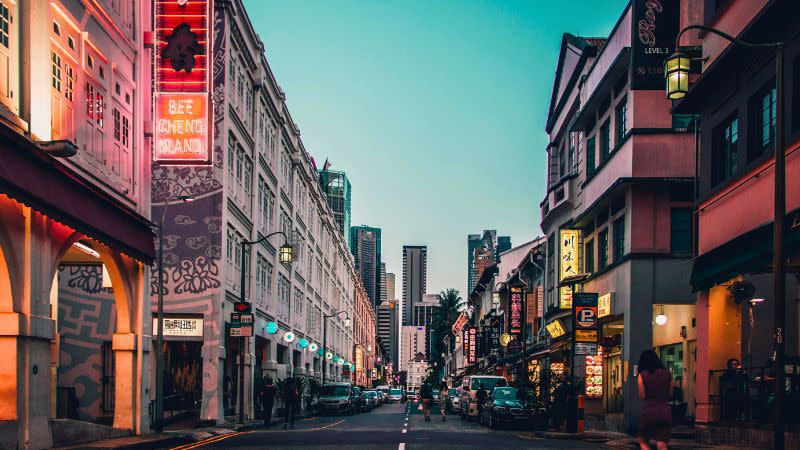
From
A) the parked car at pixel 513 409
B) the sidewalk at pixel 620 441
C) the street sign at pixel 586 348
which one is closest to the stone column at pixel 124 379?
the sidewalk at pixel 620 441

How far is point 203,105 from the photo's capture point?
90.2ft

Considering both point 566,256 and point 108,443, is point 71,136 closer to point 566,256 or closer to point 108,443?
point 108,443

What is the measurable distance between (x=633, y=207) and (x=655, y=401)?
2051 centimetres

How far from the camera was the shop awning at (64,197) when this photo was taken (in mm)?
15156

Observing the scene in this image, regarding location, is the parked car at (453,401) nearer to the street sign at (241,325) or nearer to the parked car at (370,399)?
the parked car at (370,399)

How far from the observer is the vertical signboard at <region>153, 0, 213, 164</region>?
27266mm

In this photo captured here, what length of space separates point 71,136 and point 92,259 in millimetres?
6356

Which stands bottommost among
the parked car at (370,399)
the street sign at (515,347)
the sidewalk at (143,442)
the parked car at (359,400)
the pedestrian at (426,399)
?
the parked car at (370,399)

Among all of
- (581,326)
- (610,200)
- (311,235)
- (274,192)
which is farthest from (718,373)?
(311,235)

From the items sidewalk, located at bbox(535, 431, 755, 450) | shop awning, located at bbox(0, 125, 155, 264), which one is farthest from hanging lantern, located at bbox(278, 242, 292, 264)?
shop awning, located at bbox(0, 125, 155, 264)

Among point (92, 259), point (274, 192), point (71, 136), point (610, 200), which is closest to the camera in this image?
point (71, 136)

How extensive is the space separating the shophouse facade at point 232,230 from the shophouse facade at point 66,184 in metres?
7.63

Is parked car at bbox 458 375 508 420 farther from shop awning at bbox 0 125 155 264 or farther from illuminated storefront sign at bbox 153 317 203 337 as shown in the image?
shop awning at bbox 0 125 155 264

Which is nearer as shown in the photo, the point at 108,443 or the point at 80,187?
the point at 80,187
